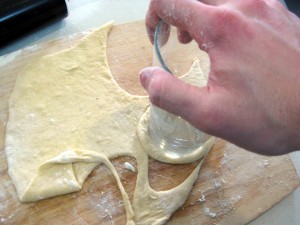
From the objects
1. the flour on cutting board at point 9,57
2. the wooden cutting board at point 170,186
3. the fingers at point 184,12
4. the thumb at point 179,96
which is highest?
the fingers at point 184,12

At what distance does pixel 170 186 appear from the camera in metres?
0.82

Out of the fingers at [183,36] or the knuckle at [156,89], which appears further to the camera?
the fingers at [183,36]

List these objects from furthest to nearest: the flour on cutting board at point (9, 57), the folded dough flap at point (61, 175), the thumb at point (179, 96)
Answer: the flour on cutting board at point (9, 57) → the folded dough flap at point (61, 175) → the thumb at point (179, 96)

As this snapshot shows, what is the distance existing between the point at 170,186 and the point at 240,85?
36cm

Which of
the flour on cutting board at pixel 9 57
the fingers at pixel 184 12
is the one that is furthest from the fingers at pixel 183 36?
the flour on cutting board at pixel 9 57

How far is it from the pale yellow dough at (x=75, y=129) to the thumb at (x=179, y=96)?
284 millimetres

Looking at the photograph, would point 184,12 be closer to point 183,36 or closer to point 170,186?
point 183,36

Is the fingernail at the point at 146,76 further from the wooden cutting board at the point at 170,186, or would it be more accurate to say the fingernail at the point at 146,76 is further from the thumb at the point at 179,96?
the wooden cutting board at the point at 170,186

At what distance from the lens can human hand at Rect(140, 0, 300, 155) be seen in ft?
1.82

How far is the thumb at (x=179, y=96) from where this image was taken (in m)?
0.55

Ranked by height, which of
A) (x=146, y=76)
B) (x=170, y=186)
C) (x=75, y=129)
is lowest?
(x=170, y=186)

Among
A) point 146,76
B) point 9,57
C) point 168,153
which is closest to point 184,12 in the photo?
point 146,76

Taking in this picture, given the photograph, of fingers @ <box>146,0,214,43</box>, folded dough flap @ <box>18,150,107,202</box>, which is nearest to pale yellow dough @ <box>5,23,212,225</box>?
folded dough flap @ <box>18,150,107,202</box>

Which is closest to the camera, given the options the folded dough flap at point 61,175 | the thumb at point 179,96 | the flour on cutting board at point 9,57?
the thumb at point 179,96
